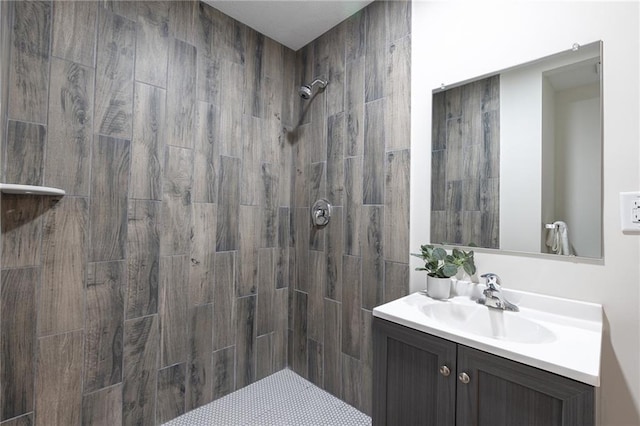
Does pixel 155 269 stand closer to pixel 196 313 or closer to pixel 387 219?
pixel 196 313

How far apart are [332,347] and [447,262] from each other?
40.1 inches

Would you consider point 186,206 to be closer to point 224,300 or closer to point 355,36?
point 224,300

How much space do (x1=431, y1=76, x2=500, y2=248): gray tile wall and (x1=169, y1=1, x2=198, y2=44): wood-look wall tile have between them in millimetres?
1458

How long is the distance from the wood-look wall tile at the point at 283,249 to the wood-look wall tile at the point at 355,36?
3.78 ft

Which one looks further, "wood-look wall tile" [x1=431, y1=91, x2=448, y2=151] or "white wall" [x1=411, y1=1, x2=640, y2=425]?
"wood-look wall tile" [x1=431, y1=91, x2=448, y2=151]

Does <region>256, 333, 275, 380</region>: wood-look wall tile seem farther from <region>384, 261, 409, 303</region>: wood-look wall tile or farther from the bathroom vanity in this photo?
the bathroom vanity

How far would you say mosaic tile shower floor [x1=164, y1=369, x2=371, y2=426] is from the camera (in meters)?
1.62

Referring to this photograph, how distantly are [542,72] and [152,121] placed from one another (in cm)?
187

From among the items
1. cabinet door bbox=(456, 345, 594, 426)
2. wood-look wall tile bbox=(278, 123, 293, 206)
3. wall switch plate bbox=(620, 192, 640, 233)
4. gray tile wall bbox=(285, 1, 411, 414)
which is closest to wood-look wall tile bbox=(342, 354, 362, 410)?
gray tile wall bbox=(285, 1, 411, 414)

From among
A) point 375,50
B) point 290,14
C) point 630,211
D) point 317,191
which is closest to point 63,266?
point 317,191

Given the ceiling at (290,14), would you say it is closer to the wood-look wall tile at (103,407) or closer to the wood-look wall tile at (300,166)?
Answer: the wood-look wall tile at (300,166)

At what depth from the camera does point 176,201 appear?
5.42 ft

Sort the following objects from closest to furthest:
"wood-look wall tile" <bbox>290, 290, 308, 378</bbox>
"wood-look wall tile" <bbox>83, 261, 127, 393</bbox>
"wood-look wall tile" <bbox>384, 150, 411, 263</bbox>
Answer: "wood-look wall tile" <bbox>83, 261, 127, 393</bbox> → "wood-look wall tile" <bbox>384, 150, 411, 263</bbox> → "wood-look wall tile" <bbox>290, 290, 308, 378</bbox>

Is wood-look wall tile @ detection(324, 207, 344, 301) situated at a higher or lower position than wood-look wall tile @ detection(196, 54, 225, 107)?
lower
